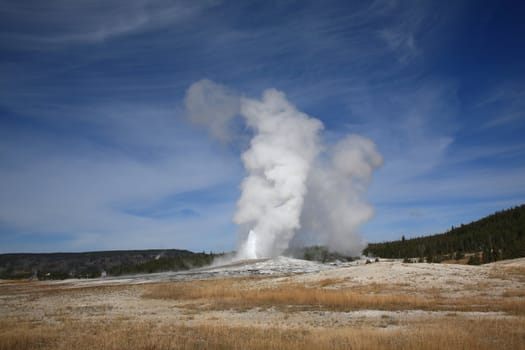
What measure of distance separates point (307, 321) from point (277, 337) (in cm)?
438

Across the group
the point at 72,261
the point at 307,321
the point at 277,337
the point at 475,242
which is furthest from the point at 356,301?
the point at 72,261

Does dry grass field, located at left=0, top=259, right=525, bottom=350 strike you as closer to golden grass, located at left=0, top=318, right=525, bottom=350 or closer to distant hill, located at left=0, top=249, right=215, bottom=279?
golden grass, located at left=0, top=318, right=525, bottom=350

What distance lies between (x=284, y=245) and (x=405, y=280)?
1779 inches

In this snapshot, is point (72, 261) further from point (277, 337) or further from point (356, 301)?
point (277, 337)

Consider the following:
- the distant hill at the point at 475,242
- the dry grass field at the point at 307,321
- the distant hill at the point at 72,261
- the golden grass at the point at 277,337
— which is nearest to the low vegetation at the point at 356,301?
the dry grass field at the point at 307,321

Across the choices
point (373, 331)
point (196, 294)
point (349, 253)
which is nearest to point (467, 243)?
point (349, 253)

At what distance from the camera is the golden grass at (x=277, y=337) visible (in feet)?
35.8

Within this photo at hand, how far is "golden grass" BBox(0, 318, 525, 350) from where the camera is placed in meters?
10.9

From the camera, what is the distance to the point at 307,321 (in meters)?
16.5

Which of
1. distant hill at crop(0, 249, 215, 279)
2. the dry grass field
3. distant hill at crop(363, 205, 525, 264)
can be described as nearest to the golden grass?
the dry grass field

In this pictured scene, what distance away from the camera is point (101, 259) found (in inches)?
7003

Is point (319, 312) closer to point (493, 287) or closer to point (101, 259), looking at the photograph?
point (493, 287)

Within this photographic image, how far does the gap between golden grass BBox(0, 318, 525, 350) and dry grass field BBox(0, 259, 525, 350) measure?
1.2 inches

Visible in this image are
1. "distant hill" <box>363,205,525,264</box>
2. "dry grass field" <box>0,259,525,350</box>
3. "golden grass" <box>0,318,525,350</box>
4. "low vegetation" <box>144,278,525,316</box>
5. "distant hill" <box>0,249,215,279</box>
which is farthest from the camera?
"distant hill" <box>0,249,215,279</box>
